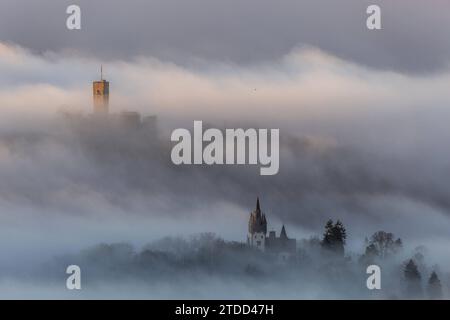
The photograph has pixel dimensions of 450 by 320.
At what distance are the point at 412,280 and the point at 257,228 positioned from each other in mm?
4243

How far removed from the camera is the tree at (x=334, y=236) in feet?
156

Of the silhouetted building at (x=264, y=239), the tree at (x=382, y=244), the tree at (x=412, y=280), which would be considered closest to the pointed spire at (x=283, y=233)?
the silhouetted building at (x=264, y=239)

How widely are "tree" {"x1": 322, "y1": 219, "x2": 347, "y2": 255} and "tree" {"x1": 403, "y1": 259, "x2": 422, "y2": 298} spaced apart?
1.79 metres

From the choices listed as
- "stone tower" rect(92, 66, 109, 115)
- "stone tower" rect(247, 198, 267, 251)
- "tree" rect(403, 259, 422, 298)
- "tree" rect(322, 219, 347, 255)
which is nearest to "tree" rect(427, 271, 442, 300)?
"tree" rect(403, 259, 422, 298)

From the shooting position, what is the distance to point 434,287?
4750cm

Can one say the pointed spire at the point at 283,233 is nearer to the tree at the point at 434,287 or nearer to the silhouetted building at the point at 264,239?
the silhouetted building at the point at 264,239

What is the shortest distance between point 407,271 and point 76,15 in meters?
10.8

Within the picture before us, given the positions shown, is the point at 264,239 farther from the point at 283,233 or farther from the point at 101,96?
the point at 101,96

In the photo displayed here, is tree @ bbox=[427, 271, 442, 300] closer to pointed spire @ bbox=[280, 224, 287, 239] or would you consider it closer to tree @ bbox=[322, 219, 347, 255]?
tree @ bbox=[322, 219, 347, 255]

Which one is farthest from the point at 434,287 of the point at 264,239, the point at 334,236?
the point at 264,239

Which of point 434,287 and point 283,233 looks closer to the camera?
point 434,287
